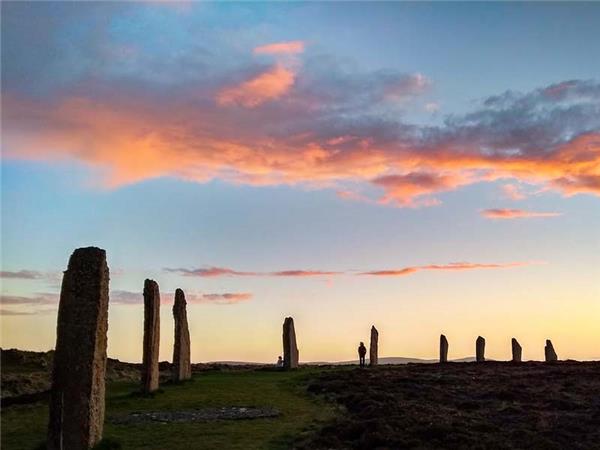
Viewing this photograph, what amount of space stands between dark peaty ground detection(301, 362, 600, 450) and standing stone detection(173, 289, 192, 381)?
6.87 meters

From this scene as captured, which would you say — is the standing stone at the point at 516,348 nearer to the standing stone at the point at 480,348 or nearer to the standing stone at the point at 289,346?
the standing stone at the point at 480,348

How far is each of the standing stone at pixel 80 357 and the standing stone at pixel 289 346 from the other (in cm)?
3079

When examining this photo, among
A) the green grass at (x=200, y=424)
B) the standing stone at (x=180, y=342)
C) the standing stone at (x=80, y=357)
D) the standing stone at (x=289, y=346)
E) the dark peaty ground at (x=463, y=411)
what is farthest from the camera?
the standing stone at (x=289, y=346)

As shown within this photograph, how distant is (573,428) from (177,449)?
1307 cm

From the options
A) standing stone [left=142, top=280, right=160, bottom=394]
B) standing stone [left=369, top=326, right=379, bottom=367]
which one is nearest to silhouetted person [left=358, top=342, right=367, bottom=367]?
standing stone [left=369, top=326, right=379, bottom=367]

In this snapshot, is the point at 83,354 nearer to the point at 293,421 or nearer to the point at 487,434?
the point at 293,421

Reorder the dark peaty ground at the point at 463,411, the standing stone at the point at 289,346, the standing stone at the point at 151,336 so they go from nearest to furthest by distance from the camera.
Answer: the dark peaty ground at the point at 463,411 → the standing stone at the point at 151,336 → the standing stone at the point at 289,346

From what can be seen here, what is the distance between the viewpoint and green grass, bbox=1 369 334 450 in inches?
749

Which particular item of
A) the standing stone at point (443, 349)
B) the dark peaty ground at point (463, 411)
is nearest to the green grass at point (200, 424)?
the dark peaty ground at point (463, 411)

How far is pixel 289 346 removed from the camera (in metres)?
49.5

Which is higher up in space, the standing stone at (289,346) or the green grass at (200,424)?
the standing stone at (289,346)

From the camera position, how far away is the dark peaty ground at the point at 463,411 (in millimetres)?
19703

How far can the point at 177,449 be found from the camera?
17.9 metres

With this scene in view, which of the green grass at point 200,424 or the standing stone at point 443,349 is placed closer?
the green grass at point 200,424
